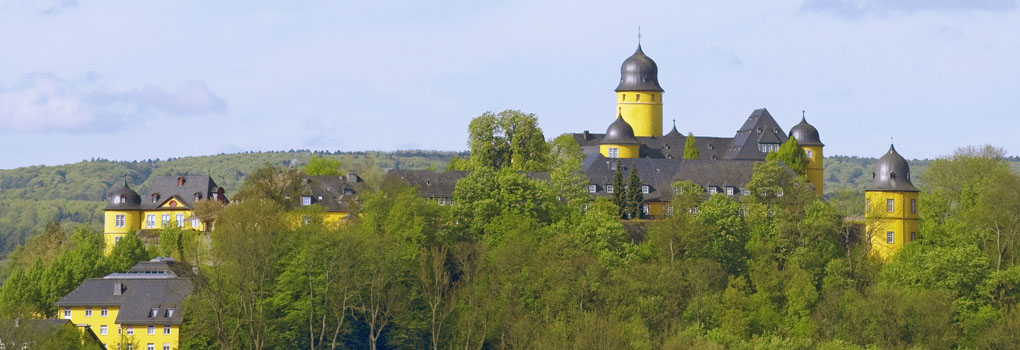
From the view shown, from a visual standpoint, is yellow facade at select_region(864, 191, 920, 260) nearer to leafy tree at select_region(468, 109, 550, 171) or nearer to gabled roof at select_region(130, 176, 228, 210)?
leafy tree at select_region(468, 109, 550, 171)

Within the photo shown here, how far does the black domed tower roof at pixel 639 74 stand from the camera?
115 m

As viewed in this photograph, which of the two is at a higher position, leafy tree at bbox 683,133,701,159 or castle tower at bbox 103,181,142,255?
leafy tree at bbox 683,133,701,159

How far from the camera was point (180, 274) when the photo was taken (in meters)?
82.8

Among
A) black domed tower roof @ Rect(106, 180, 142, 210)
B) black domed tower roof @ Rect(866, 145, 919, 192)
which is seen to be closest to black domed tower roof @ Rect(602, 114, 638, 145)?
black domed tower roof @ Rect(866, 145, 919, 192)

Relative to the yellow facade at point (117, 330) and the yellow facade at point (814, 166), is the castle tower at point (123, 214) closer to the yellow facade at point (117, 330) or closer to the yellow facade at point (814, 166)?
the yellow facade at point (117, 330)

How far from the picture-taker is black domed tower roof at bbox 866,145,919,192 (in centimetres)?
8775

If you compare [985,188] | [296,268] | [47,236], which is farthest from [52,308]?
[985,188]

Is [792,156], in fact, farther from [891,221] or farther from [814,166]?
[891,221]

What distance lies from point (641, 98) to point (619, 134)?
29.0 feet

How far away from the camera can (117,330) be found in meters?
→ 78.8

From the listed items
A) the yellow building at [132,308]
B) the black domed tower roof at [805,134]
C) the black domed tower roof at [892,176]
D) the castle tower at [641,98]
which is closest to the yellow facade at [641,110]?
the castle tower at [641,98]

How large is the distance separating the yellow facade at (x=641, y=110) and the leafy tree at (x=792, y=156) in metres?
15.3

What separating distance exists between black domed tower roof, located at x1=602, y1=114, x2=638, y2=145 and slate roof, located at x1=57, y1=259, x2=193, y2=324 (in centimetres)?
3358

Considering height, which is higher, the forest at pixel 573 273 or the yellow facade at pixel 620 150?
the yellow facade at pixel 620 150
